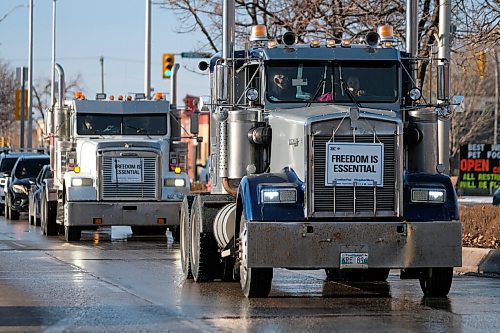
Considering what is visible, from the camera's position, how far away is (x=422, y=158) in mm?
15195

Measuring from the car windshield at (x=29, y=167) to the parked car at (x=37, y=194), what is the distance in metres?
3.17

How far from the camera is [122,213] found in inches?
1011

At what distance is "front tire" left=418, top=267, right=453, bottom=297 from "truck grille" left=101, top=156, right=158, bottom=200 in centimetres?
1187

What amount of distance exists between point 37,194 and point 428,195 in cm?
1960

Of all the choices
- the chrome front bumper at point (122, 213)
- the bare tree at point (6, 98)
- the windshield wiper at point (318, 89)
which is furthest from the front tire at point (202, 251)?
the bare tree at point (6, 98)

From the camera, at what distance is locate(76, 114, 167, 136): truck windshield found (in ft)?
90.0

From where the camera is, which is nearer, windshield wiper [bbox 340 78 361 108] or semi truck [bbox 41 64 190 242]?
windshield wiper [bbox 340 78 361 108]

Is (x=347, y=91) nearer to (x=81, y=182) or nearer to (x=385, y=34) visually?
(x=385, y=34)

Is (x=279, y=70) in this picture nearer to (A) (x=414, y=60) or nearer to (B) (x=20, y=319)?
(A) (x=414, y=60)

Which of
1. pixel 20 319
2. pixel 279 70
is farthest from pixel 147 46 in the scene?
pixel 20 319

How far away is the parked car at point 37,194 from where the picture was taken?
31.4 m

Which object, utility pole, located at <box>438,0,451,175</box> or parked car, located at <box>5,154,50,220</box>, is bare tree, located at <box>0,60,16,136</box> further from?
utility pole, located at <box>438,0,451,175</box>

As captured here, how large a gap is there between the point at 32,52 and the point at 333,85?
179ft

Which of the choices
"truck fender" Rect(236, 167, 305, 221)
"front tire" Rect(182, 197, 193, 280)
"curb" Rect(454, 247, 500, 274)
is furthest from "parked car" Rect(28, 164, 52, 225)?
"truck fender" Rect(236, 167, 305, 221)
